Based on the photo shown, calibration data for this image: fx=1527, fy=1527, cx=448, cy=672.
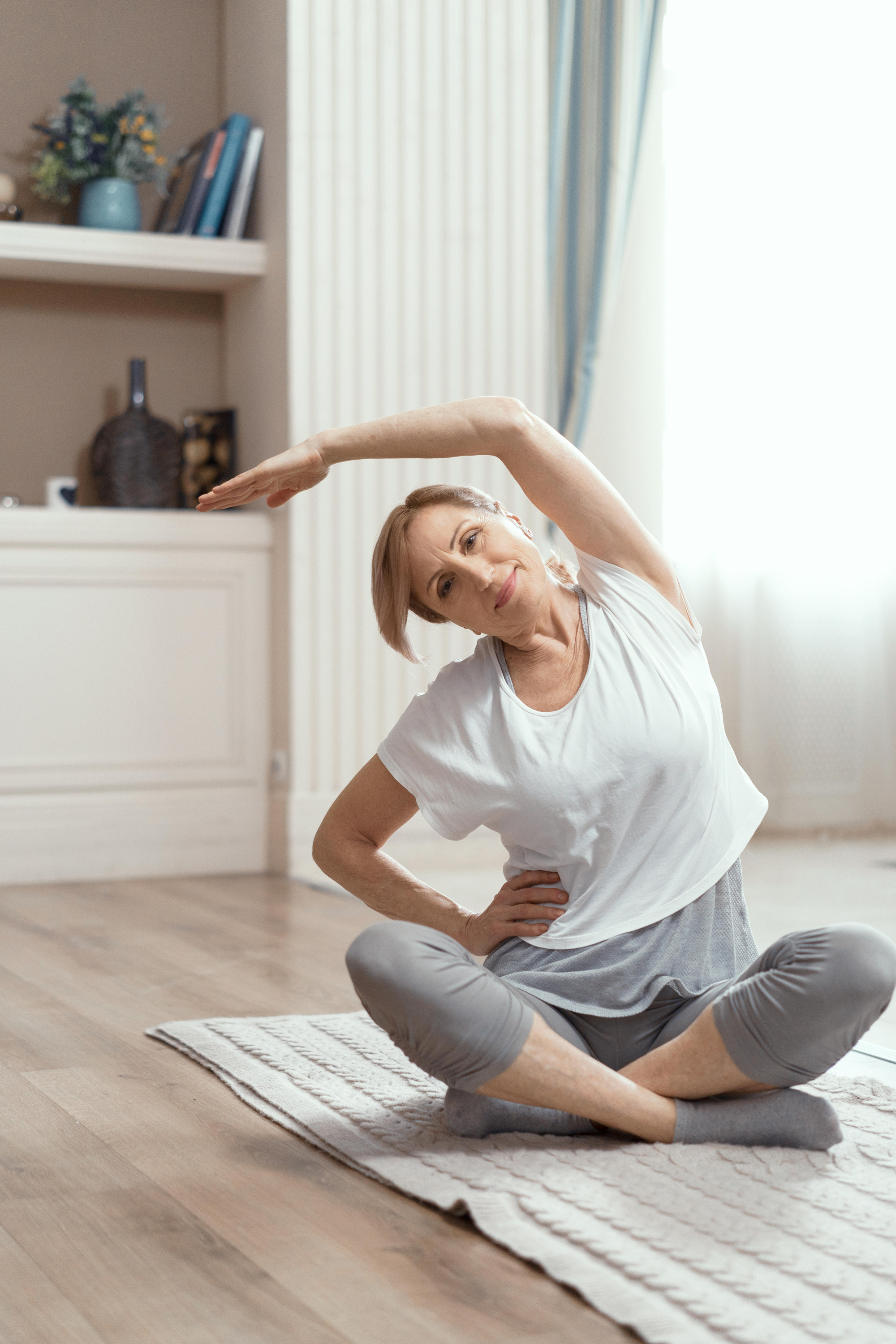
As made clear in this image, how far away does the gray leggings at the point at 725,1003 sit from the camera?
1.33 meters

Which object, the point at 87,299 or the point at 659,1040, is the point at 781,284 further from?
the point at 659,1040

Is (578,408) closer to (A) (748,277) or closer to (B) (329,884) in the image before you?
(A) (748,277)

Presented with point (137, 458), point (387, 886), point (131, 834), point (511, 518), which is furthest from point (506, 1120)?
point (137, 458)

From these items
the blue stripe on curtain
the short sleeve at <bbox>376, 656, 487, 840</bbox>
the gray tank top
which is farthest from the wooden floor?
the blue stripe on curtain

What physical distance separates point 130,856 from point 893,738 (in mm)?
1839

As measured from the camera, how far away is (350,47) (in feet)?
11.4

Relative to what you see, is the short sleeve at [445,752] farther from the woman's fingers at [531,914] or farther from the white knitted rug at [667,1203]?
the white knitted rug at [667,1203]

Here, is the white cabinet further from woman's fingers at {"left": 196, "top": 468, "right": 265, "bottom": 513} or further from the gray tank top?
the gray tank top

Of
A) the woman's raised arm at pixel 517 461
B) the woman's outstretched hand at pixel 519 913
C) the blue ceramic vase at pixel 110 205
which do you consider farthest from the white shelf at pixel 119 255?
the woman's outstretched hand at pixel 519 913

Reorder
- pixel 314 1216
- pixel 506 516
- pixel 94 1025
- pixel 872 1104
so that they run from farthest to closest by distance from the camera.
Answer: pixel 94 1025 < pixel 872 1104 < pixel 506 516 < pixel 314 1216

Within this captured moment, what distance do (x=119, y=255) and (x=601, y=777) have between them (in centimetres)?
248

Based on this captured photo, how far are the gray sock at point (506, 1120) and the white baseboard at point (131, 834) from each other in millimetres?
2142

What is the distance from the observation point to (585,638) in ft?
5.07

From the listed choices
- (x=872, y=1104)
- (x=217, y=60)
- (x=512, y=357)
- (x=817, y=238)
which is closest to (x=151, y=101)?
(x=217, y=60)
